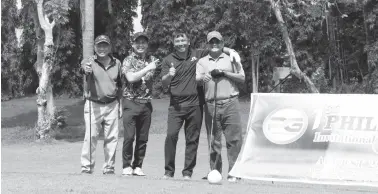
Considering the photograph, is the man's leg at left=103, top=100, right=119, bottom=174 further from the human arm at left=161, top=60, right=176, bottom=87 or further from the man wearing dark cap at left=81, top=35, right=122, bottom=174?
the human arm at left=161, top=60, right=176, bottom=87

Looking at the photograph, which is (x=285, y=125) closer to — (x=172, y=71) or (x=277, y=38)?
(x=172, y=71)

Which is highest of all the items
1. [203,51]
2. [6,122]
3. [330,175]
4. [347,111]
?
[203,51]

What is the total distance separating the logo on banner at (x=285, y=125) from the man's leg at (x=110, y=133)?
209 centimetres

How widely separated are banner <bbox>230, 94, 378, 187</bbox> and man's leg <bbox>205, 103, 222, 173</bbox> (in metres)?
0.32

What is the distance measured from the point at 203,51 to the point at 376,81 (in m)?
16.9

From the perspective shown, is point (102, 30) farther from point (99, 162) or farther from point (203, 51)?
point (203, 51)

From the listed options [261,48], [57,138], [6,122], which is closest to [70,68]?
[6,122]

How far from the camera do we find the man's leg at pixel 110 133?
30.5 feet

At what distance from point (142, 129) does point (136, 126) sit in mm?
95

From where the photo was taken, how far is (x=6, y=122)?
2708 centimetres

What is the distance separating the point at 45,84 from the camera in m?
19.8

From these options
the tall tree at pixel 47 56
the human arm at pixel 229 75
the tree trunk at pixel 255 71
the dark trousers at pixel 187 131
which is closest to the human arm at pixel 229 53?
the human arm at pixel 229 75

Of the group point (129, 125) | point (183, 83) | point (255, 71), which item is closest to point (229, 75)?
point (183, 83)

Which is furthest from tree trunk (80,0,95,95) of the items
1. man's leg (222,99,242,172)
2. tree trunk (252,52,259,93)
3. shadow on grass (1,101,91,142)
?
tree trunk (252,52,259,93)
